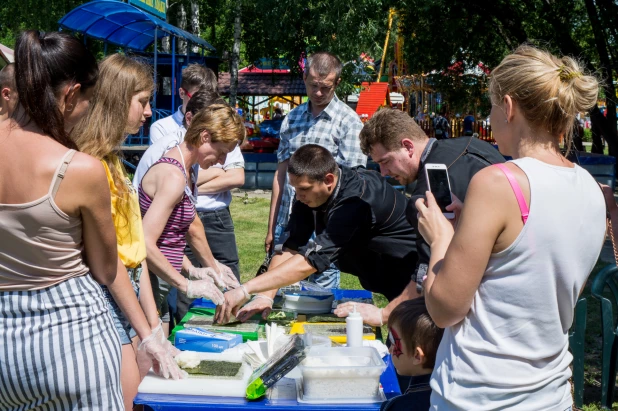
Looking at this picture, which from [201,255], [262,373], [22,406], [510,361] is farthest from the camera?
[201,255]

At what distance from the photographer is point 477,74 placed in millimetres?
17953

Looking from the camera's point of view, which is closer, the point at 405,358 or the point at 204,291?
the point at 405,358

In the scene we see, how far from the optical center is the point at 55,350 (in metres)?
1.71

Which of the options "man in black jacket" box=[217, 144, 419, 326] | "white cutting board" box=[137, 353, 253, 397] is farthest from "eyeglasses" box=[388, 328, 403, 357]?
"man in black jacket" box=[217, 144, 419, 326]

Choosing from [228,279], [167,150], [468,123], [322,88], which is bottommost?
[468,123]

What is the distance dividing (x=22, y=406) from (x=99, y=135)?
88 centimetres

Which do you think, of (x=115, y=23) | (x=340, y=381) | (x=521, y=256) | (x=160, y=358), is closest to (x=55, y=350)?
(x=160, y=358)

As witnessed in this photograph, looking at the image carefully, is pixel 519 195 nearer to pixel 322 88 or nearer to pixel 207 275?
pixel 207 275

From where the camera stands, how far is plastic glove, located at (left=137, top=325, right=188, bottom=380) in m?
2.27

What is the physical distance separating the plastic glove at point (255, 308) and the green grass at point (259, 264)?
186 centimetres

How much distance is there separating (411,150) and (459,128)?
807 inches

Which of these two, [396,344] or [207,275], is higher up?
[396,344]

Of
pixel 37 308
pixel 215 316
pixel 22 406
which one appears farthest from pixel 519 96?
pixel 215 316

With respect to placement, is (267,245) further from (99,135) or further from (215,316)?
(99,135)
